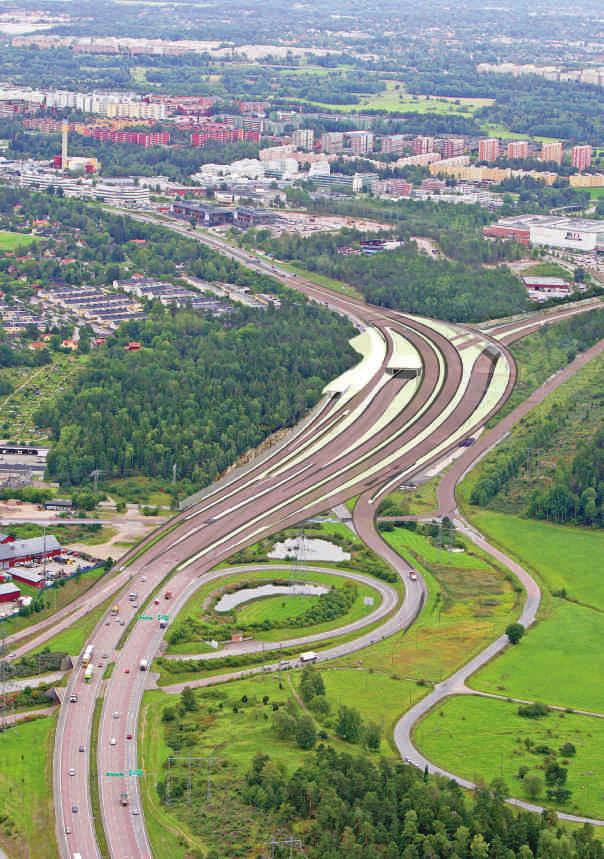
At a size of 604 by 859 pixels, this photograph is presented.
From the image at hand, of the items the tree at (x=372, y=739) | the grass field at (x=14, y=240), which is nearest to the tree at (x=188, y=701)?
the tree at (x=372, y=739)

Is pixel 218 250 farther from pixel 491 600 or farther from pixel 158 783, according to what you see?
pixel 158 783

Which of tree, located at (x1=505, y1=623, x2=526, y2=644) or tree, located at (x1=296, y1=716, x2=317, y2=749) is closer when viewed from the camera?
tree, located at (x1=296, y1=716, x2=317, y2=749)

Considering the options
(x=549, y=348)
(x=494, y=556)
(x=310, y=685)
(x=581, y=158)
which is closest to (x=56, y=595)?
(x=310, y=685)

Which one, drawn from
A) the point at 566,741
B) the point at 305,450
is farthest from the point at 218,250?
the point at 566,741

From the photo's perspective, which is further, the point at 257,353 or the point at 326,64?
the point at 326,64

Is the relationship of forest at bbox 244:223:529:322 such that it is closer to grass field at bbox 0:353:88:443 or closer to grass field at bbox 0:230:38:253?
grass field at bbox 0:230:38:253

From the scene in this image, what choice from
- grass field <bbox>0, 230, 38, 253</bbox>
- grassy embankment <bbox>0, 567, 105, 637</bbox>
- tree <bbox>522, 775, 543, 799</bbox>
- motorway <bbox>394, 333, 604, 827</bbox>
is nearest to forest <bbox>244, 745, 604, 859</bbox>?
tree <bbox>522, 775, 543, 799</bbox>

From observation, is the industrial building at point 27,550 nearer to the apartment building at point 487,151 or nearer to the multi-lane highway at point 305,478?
the multi-lane highway at point 305,478
